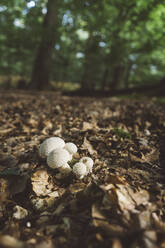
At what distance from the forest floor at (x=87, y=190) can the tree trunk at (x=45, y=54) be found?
22.9 ft

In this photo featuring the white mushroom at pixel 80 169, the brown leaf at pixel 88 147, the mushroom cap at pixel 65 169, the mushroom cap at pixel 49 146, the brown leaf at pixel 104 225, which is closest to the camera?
the brown leaf at pixel 104 225

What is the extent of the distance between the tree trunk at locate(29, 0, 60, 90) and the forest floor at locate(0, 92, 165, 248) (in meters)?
6.97

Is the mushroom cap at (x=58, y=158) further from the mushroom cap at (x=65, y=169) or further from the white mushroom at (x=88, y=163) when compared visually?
the white mushroom at (x=88, y=163)

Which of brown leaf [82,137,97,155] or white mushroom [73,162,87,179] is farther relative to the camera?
brown leaf [82,137,97,155]

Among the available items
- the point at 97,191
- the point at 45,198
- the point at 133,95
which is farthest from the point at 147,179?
the point at 133,95

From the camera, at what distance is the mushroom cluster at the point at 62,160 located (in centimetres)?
215

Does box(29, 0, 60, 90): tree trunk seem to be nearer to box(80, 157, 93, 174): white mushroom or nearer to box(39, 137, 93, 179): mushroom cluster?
box(39, 137, 93, 179): mushroom cluster

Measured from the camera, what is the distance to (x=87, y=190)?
6.08 feet

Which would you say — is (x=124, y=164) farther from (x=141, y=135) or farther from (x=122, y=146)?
(x=141, y=135)

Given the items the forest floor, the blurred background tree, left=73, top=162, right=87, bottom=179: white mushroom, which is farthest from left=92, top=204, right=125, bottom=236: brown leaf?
the blurred background tree

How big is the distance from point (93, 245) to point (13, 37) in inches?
546

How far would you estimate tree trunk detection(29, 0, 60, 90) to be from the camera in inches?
359

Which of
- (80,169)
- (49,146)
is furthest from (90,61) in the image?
(80,169)

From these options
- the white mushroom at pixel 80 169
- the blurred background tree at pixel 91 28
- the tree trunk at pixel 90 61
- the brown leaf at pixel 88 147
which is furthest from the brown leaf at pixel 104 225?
the tree trunk at pixel 90 61
